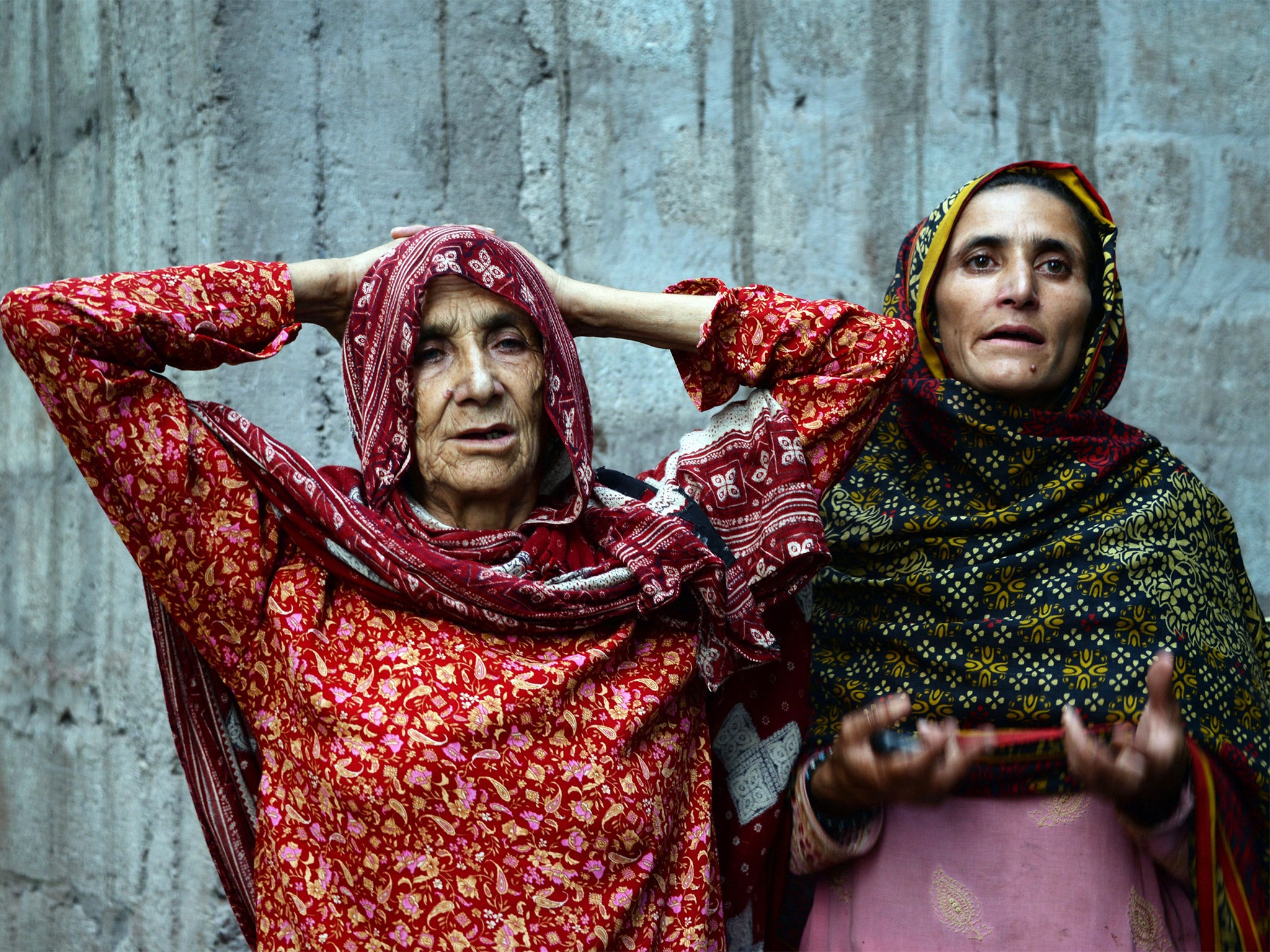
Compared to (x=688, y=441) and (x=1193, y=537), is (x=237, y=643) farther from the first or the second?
(x=1193, y=537)

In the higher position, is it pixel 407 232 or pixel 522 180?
pixel 522 180

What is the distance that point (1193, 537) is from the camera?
71.4 inches

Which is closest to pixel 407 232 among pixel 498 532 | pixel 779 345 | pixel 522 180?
pixel 498 532

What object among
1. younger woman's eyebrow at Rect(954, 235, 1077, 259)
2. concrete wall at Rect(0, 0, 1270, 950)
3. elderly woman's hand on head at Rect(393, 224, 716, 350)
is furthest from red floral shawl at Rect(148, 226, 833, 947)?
concrete wall at Rect(0, 0, 1270, 950)

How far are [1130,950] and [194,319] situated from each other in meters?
1.61

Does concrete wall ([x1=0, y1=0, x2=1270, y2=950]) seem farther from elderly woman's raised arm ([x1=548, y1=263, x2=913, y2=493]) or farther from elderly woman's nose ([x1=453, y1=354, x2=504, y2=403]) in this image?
elderly woman's nose ([x1=453, y1=354, x2=504, y2=403])

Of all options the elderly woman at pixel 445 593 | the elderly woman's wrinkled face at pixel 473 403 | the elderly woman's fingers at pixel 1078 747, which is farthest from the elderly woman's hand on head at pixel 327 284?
the elderly woman's fingers at pixel 1078 747

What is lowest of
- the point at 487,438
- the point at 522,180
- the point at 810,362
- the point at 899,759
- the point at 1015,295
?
the point at 899,759

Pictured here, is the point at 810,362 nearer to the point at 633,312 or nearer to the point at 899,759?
the point at 633,312

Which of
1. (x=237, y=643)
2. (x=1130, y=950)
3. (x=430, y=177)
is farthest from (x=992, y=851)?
(x=430, y=177)

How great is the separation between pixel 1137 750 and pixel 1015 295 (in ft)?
2.53

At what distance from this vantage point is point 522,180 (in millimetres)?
2625

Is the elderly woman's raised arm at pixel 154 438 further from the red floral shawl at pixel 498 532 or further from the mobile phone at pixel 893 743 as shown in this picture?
the mobile phone at pixel 893 743

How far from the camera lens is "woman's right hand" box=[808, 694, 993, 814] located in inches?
60.5
